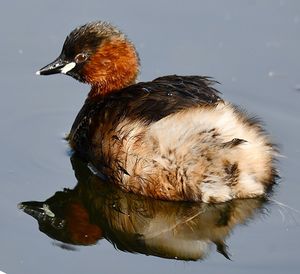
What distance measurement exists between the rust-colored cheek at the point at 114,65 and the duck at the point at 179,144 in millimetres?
233

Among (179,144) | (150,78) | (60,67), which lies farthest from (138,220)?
(150,78)

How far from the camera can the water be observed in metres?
5.14

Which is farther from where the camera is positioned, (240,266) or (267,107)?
(267,107)

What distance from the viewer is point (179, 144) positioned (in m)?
5.55

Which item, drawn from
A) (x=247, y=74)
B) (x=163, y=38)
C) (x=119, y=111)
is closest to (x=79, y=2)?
(x=163, y=38)

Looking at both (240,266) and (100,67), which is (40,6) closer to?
(100,67)

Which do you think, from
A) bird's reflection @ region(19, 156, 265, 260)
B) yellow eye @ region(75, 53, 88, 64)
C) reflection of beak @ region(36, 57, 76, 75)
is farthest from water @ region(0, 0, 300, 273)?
yellow eye @ region(75, 53, 88, 64)

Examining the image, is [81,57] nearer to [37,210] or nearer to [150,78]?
[150,78]

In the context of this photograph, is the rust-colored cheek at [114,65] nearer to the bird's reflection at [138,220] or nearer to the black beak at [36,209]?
the bird's reflection at [138,220]

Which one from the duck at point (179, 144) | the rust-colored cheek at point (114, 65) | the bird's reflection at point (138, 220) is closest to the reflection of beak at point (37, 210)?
the bird's reflection at point (138, 220)

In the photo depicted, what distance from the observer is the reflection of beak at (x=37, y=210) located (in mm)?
5582

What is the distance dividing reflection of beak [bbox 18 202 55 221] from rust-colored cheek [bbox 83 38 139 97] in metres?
1.05

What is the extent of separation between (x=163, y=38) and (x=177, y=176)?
216 cm

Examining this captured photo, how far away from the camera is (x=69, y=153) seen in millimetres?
6340
